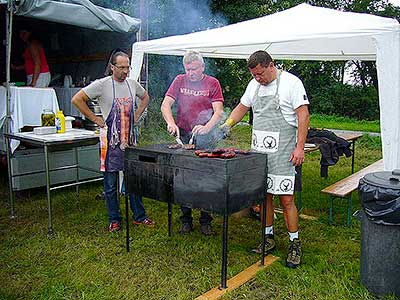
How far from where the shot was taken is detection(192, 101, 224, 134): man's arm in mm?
3561

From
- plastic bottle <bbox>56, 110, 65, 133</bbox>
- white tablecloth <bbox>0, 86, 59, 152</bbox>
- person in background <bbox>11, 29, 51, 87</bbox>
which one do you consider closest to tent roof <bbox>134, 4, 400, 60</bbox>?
plastic bottle <bbox>56, 110, 65, 133</bbox>

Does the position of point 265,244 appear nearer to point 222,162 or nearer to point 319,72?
point 222,162

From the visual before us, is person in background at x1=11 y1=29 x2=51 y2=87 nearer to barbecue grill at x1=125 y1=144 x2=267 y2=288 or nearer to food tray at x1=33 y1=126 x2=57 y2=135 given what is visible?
food tray at x1=33 y1=126 x2=57 y2=135

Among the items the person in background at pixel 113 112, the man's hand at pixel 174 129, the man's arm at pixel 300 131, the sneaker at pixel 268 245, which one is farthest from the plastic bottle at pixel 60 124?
the man's arm at pixel 300 131

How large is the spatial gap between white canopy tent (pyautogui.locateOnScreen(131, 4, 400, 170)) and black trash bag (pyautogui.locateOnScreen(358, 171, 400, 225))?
2.23ft

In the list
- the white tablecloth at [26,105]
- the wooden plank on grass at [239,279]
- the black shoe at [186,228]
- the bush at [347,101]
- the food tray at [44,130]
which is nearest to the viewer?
the wooden plank on grass at [239,279]

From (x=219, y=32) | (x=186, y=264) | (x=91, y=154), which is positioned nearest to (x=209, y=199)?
(x=186, y=264)

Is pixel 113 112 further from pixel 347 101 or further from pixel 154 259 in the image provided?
pixel 347 101

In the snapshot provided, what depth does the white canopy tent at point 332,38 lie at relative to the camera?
322 cm

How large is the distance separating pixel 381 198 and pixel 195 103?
6.07 feet

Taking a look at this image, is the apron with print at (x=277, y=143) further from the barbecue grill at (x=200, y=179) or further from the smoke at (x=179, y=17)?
the smoke at (x=179, y=17)

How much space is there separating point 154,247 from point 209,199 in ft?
3.65

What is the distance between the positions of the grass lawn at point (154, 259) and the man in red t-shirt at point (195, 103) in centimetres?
49

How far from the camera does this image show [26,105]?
16.8 feet
